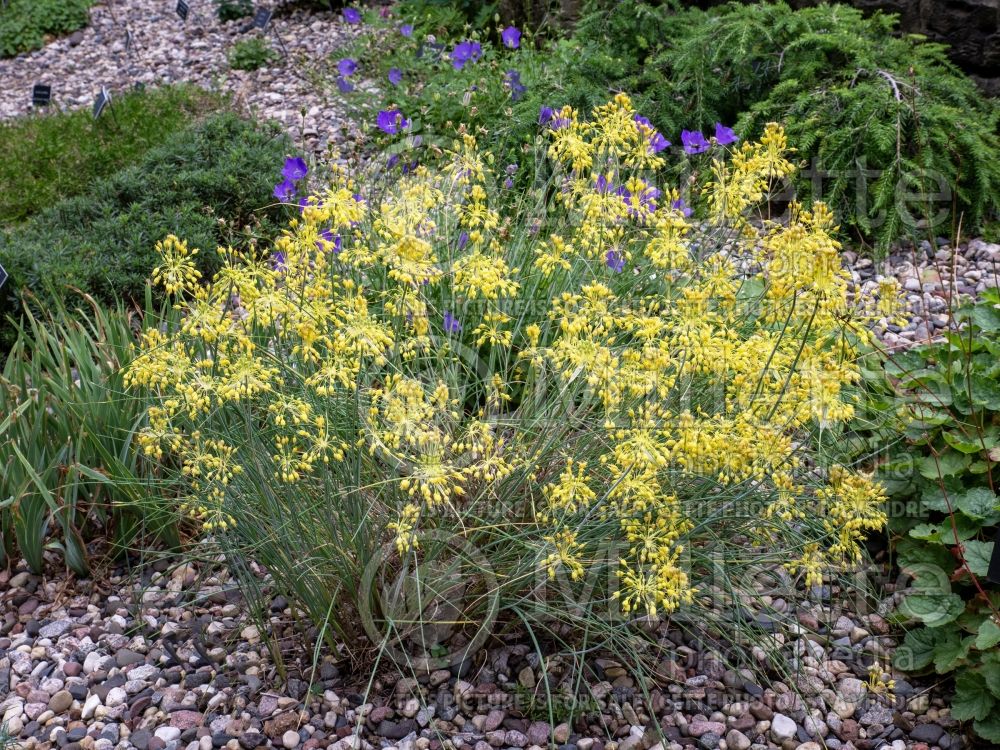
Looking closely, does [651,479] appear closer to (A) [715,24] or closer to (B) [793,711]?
(B) [793,711]

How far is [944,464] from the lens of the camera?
9.05 feet

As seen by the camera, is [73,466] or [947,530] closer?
[947,530]

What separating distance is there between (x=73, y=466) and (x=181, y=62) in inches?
245

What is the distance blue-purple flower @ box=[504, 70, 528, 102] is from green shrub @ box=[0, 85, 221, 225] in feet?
6.89

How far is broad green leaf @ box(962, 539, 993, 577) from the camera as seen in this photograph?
8.07 ft

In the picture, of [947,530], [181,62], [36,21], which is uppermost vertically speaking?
[36,21]

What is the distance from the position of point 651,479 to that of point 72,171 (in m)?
5.10

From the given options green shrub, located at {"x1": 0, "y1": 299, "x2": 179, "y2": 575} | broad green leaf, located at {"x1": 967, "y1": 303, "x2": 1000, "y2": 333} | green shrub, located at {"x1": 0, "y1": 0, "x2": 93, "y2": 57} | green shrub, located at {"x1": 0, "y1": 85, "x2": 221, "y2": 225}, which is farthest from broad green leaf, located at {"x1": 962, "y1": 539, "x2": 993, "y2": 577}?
green shrub, located at {"x1": 0, "y1": 0, "x2": 93, "y2": 57}

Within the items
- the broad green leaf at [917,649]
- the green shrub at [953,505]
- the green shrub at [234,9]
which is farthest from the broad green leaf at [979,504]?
the green shrub at [234,9]

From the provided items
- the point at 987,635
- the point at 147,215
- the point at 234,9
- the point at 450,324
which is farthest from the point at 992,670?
the point at 234,9

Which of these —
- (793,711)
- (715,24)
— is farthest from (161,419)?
(715,24)

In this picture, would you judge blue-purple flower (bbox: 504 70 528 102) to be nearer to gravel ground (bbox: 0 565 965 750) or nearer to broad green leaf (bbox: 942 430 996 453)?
broad green leaf (bbox: 942 430 996 453)

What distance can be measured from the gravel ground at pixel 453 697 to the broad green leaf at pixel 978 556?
1.03 feet

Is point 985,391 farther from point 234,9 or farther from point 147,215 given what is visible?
point 234,9
